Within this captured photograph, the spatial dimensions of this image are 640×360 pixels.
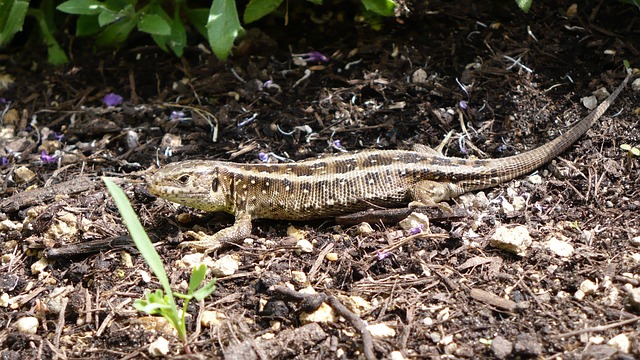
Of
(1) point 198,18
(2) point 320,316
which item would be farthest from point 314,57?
(2) point 320,316

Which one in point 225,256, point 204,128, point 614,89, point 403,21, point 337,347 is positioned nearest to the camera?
point 337,347

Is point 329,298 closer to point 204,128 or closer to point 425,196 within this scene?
point 425,196

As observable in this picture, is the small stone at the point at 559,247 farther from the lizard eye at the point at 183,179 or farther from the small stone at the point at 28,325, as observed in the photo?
the small stone at the point at 28,325

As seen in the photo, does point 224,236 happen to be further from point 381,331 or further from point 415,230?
point 381,331

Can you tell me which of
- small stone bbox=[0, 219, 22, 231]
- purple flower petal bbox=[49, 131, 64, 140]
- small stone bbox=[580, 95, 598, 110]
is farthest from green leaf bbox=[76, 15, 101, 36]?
small stone bbox=[580, 95, 598, 110]

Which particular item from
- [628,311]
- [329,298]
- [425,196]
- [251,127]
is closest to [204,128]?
[251,127]

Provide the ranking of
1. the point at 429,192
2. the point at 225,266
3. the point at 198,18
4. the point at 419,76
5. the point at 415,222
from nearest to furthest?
the point at 225,266 → the point at 415,222 → the point at 429,192 → the point at 419,76 → the point at 198,18

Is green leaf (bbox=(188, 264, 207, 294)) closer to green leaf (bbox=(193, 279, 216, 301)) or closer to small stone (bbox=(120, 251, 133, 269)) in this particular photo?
green leaf (bbox=(193, 279, 216, 301))
